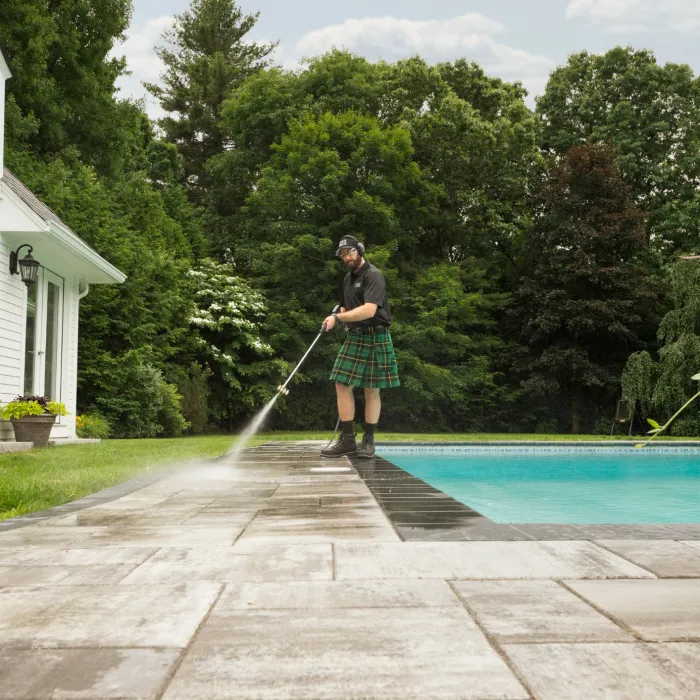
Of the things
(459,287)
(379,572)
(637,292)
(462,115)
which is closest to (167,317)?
(459,287)

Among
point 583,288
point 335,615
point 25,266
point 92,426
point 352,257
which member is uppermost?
point 583,288

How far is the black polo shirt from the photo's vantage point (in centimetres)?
559

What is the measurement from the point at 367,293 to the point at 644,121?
17999 millimetres

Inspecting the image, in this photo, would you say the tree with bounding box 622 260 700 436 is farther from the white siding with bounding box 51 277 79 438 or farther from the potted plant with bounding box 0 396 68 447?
the potted plant with bounding box 0 396 68 447

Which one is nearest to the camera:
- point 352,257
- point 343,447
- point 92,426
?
point 352,257

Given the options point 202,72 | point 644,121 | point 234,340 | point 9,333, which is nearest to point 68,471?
point 9,333

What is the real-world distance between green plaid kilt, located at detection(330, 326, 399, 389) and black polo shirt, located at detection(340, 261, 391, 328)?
9 centimetres

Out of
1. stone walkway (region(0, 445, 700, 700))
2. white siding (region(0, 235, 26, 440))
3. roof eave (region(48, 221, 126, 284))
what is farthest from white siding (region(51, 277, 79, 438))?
stone walkway (region(0, 445, 700, 700))

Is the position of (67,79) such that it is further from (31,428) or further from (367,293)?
(367,293)

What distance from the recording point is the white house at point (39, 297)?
774 cm

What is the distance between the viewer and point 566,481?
7.18m

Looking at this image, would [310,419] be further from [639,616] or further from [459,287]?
[639,616]

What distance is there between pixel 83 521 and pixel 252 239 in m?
16.8

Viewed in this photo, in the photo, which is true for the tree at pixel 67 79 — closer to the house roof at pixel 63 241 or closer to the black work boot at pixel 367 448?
the house roof at pixel 63 241
